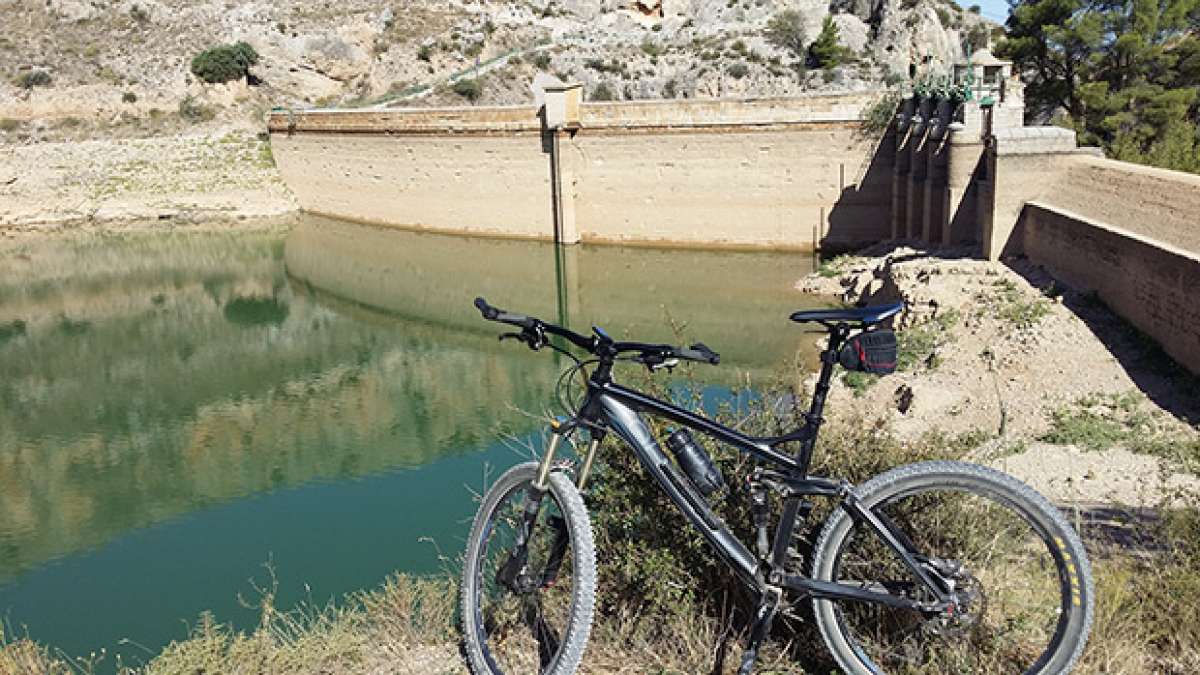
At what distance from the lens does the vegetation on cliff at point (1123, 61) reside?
60.0ft

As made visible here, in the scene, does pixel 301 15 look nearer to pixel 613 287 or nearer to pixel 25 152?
pixel 25 152

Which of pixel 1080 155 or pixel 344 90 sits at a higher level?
pixel 344 90

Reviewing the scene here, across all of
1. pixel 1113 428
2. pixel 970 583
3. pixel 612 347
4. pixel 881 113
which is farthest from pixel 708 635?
pixel 881 113

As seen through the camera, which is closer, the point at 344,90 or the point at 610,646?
the point at 610,646

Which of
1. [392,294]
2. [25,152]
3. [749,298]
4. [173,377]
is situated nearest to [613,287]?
[749,298]

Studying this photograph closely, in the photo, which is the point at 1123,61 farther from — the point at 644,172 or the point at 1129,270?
the point at 1129,270

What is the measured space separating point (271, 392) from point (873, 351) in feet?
45.0

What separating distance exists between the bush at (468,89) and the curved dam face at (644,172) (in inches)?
252

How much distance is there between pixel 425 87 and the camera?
34562mm

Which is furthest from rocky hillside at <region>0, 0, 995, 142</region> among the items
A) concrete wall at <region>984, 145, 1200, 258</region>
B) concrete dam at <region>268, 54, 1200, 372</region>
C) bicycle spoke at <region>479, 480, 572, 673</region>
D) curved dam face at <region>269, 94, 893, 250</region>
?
bicycle spoke at <region>479, 480, 572, 673</region>

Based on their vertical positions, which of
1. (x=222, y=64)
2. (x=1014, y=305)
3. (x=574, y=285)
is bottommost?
(x=574, y=285)

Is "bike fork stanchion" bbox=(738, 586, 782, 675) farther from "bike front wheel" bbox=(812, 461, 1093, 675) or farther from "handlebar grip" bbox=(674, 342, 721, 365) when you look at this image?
"handlebar grip" bbox=(674, 342, 721, 365)

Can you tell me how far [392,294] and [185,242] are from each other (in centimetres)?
959

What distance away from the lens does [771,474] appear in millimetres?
2818
